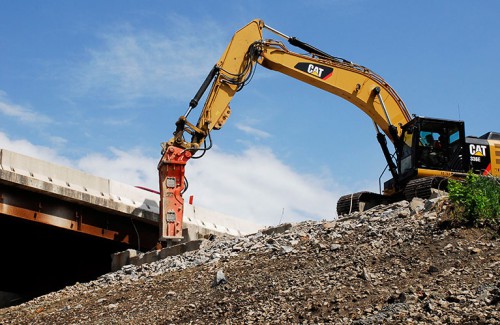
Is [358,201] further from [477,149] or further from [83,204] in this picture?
[83,204]

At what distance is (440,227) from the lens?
14.6 meters

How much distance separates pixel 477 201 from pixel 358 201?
22.7 feet

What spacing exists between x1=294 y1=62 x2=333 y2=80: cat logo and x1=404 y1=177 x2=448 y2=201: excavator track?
182 inches

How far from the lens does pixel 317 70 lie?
75.7ft

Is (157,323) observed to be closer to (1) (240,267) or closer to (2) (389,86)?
(1) (240,267)

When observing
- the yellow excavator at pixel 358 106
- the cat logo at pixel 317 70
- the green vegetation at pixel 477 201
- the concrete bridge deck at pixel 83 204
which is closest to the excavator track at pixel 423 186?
the yellow excavator at pixel 358 106

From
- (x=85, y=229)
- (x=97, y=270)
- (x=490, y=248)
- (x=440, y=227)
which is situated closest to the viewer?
(x=490, y=248)

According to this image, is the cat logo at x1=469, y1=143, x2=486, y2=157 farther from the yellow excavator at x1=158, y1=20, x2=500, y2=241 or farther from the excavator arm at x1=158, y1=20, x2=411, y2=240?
the excavator arm at x1=158, y1=20, x2=411, y2=240

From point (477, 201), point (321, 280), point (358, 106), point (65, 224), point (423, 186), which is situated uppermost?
point (358, 106)

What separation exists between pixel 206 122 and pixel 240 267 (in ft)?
25.8

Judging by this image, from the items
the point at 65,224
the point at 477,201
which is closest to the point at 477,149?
the point at 477,201

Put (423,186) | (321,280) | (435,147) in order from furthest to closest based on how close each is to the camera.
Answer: (435,147), (423,186), (321,280)

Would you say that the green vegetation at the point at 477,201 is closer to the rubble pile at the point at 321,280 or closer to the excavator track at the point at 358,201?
the rubble pile at the point at 321,280

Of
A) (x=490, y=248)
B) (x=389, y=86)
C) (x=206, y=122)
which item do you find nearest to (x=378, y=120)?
(x=389, y=86)
